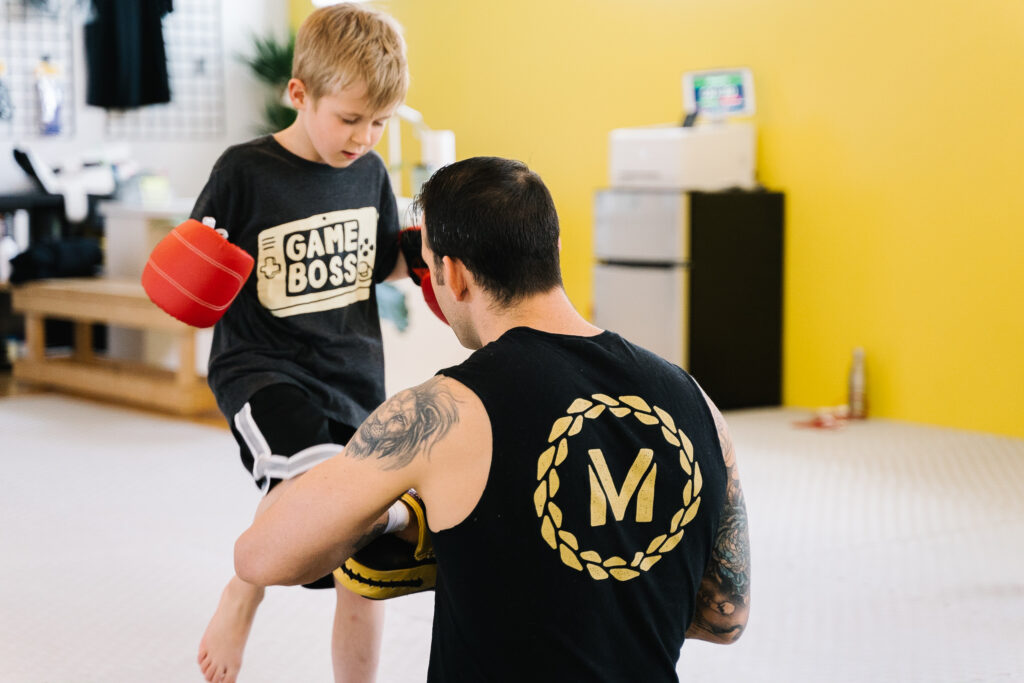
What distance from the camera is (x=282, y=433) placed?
1672 millimetres

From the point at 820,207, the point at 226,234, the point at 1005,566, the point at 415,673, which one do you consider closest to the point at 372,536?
the point at 226,234

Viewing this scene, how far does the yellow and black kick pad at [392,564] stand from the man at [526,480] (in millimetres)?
88

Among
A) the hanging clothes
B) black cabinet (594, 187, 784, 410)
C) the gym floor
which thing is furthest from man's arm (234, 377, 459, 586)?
the hanging clothes

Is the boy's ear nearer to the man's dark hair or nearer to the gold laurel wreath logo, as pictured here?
the man's dark hair

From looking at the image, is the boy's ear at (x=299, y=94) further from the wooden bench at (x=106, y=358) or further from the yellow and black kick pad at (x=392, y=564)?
the wooden bench at (x=106, y=358)

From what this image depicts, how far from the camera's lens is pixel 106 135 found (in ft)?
22.0

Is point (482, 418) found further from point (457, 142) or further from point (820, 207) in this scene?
point (457, 142)

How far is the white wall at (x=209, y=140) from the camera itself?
6535 mm

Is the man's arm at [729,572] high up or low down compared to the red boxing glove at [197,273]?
down

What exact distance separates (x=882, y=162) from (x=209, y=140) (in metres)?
4.21

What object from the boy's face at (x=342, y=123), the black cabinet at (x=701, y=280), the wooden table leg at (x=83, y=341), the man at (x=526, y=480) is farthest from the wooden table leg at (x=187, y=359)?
the man at (x=526, y=480)

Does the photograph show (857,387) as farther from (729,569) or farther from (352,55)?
(729,569)

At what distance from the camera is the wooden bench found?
4863mm

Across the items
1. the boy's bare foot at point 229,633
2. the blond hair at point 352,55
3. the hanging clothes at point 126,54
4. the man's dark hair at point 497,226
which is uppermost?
the hanging clothes at point 126,54
